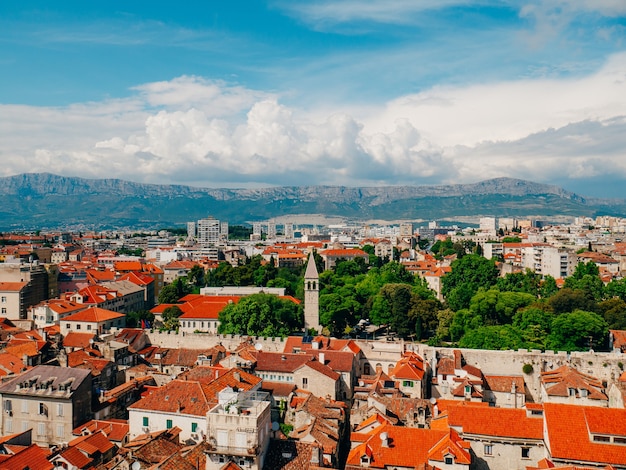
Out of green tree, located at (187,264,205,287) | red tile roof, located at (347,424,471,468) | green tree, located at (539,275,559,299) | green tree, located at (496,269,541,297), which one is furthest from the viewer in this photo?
green tree, located at (187,264,205,287)

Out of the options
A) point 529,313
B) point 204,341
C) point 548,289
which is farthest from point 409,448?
point 548,289

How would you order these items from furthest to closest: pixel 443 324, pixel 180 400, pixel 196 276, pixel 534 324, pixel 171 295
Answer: pixel 196 276 → pixel 171 295 → pixel 443 324 → pixel 534 324 → pixel 180 400

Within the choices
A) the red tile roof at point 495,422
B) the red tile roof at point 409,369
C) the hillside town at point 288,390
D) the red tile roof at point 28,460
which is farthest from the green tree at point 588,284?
the red tile roof at point 28,460

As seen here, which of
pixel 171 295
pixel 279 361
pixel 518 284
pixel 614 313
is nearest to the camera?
pixel 279 361

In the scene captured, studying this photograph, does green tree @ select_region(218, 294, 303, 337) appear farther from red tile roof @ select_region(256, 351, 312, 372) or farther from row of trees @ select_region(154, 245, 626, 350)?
red tile roof @ select_region(256, 351, 312, 372)

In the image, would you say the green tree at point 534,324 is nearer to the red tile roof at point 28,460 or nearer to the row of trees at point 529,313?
the row of trees at point 529,313

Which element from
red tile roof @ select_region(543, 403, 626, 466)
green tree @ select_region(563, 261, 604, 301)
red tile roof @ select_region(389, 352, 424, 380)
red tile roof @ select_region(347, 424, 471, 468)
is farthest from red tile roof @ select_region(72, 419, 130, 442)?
green tree @ select_region(563, 261, 604, 301)

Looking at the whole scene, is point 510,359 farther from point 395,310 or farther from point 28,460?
point 28,460
